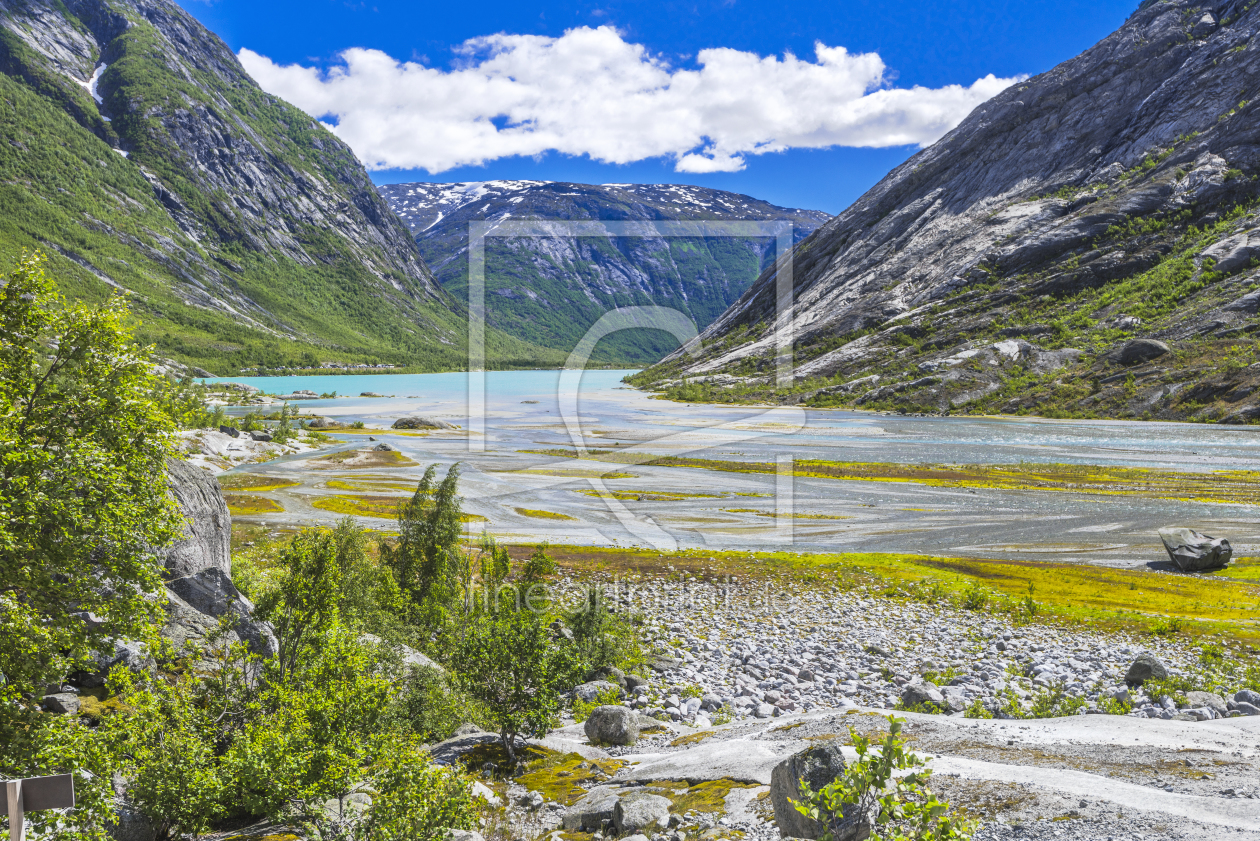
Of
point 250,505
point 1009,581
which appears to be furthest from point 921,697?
point 250,505

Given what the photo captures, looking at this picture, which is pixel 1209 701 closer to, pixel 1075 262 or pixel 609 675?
pixel 609 675

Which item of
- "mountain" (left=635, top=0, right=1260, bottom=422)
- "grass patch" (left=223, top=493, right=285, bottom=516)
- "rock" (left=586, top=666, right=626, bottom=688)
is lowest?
"rock" (left=586, top=666, right=626, bottom=688)

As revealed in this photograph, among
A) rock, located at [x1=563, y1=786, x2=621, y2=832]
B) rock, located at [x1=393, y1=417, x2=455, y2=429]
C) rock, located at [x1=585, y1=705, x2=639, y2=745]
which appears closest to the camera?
rock, located at [x1=563, y1=786, x2=621, y2=832]

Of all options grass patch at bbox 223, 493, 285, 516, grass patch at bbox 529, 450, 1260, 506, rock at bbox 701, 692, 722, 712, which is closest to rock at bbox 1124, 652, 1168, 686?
rock at bbox 701, 692, 722, 712

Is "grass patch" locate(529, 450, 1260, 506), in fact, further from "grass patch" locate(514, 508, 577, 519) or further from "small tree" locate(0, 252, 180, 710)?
"small tree" locate(0, 252, 180, 710)

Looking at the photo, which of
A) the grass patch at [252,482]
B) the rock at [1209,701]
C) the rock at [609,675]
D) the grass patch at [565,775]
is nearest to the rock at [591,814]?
the grass patch at [565,775]

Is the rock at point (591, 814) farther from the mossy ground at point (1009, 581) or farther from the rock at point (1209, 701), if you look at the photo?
the mossy ground at point (1009, 581)

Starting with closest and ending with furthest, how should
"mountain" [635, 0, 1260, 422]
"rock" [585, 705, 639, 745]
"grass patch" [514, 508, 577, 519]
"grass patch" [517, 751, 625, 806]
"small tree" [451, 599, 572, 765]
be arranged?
"grass patch" [517, 751, 625, 806] < "small tree" [451, 599, 572, 765] < "rock" [585, 705, 639, 745] < "grass patch" [514, 508, 577, 519] < "mountain" [635, 0, 1260, 422]
